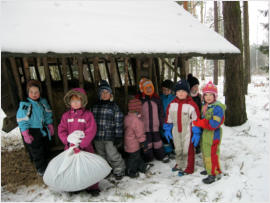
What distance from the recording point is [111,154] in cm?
379

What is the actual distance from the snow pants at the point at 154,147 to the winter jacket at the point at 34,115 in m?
2.07

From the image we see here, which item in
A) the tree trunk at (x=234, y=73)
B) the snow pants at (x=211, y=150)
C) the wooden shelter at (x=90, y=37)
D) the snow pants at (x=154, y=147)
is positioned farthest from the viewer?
the tree trunk at (x=234, y=73)

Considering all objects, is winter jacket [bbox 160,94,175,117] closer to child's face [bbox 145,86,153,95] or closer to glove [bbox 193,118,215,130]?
child's face [bbox 145,86,153,95]

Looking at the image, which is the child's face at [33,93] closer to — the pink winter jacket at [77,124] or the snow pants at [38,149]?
the snow pants at [38,149]

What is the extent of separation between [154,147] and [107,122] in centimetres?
135

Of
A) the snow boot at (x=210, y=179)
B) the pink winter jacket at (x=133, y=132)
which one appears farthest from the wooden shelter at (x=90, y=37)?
the snow boot at (x=210, y=179)

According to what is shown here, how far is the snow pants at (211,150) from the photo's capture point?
11.2 feet

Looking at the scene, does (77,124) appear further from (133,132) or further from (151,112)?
(151,112)

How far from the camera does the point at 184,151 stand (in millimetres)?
3744

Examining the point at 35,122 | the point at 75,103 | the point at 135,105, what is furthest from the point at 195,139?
the point at 35,122

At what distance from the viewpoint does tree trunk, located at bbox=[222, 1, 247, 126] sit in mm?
5766

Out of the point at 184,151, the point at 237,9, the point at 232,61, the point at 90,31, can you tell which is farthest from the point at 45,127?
the point at 237,9

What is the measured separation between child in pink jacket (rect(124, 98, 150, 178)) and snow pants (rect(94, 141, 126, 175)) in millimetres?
187

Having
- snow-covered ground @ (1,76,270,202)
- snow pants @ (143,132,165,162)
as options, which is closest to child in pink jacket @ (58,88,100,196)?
snow-covered ground @ (1,76,270,202)
